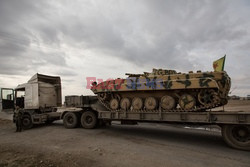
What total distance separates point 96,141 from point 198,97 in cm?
507

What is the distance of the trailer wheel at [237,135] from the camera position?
6324 mm

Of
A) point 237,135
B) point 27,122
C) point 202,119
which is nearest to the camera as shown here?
point 237,135

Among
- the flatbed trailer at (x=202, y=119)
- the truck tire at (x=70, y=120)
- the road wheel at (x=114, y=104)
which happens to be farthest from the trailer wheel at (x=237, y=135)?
the truck tire at (x=70, y=120)

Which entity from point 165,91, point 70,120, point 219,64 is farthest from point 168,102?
point 70,120

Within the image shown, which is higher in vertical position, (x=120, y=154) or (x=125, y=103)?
(x=125, y=103)

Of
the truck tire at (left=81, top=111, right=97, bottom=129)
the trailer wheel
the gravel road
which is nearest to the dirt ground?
the gravel road

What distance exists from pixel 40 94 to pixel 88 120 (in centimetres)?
431

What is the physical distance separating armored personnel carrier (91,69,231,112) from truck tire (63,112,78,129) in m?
2.22

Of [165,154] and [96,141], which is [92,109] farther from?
[165,154]

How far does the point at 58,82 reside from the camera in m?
13.5

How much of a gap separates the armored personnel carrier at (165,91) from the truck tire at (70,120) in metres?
2.22

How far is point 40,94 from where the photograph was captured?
1195 centimetres

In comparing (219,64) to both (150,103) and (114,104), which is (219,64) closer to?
(150,103)

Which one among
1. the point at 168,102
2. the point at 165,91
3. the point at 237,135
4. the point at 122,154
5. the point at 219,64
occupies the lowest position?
the point at 122,154
